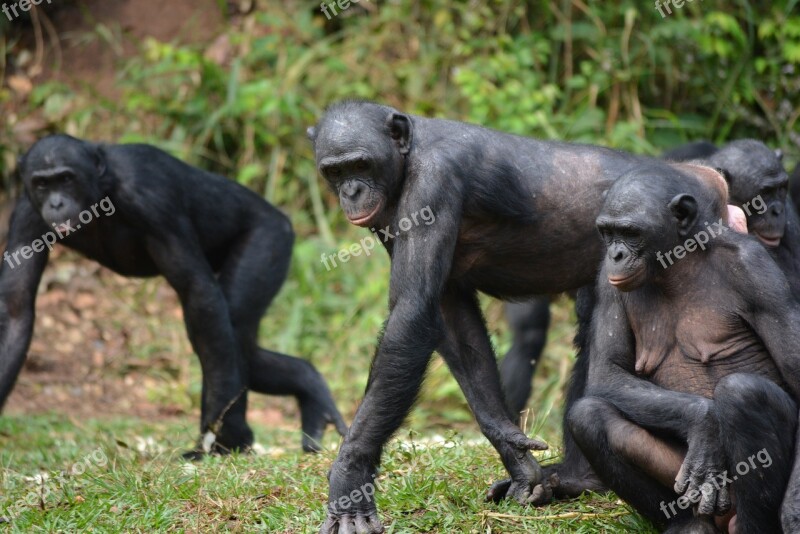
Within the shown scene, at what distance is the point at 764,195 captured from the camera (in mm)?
7199

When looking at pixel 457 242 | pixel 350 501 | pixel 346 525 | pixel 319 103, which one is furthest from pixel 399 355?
pixel 319 103

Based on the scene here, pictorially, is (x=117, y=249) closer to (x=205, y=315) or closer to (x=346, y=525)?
(x=205, y=315)

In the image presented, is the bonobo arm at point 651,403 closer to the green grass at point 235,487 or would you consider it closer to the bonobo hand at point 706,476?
the bonobo hand at point 706,476

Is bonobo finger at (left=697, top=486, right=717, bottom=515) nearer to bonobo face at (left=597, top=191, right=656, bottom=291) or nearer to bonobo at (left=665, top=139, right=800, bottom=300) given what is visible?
bonobo face at (left=597, top=191, right=656, bottom=291)

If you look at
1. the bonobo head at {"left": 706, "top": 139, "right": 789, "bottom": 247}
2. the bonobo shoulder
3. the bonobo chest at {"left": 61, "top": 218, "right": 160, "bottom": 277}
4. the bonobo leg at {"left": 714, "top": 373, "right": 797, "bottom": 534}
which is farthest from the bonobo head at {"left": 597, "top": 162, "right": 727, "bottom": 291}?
the bonobo chest at {"left": 61, "top": 218, "right": 160, "bottom": 277}

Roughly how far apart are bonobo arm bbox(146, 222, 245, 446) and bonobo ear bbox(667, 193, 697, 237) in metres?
4.11

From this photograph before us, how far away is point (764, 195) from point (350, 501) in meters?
3.64

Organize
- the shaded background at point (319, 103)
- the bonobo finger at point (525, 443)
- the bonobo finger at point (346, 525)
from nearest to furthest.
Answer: the bonobo finger at point (346, 525)
the bonobo finger at point (525, 443)
the shaded background at point (319, 103)

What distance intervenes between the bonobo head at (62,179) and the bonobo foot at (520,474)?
405cm

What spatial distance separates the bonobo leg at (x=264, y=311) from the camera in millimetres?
8859

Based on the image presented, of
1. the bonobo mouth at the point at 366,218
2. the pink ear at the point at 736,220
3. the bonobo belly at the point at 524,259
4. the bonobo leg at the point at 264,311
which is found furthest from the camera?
the bonobo leg at the point at 264,311

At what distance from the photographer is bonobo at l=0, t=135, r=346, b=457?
321 inches

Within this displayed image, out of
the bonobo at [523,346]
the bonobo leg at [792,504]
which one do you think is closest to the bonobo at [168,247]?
the bonobo at [523,346]

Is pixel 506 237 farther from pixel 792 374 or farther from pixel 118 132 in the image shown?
pixel 118 132
